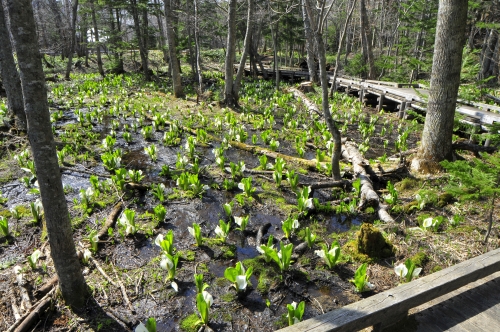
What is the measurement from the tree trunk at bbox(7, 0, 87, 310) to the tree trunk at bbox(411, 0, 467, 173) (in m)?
5.80

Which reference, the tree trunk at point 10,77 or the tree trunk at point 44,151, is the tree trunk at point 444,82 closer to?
the tree trunk at point 44,151

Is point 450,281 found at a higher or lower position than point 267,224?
higher

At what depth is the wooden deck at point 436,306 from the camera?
226 cm

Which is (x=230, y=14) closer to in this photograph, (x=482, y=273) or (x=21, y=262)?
(x=21, y=262)

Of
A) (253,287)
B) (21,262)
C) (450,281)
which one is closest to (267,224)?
(253,287)

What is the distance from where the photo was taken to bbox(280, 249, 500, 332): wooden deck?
226 centimetres

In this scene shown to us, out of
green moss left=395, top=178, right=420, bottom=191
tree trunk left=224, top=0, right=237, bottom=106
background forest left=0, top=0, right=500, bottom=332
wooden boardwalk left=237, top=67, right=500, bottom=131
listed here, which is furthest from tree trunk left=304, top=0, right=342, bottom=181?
tree trunk left=224, top=0, right=237, bottom=106

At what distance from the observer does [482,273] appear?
284cm

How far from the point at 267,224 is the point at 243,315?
179cm

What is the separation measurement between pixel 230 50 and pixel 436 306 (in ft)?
36.8

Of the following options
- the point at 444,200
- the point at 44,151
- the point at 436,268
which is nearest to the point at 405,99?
the point at 444,200

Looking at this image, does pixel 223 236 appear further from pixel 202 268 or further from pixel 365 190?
pixel 365 190

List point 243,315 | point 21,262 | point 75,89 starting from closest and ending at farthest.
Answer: point 243,315 → point 21,262 → point 75,89

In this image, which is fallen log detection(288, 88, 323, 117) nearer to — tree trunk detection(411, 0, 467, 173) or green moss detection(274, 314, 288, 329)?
tree trunk detection(411, 0, 467, 173)
